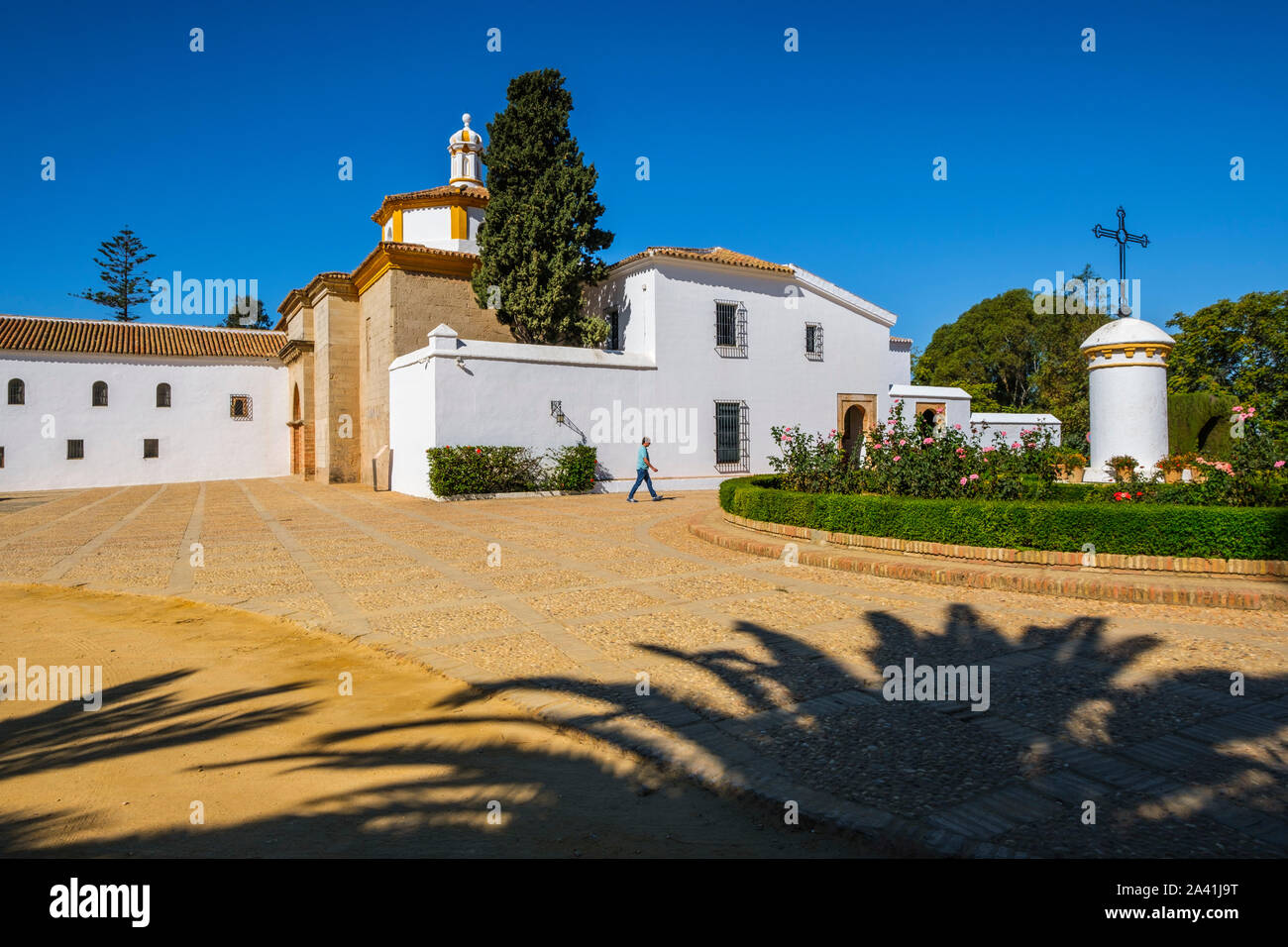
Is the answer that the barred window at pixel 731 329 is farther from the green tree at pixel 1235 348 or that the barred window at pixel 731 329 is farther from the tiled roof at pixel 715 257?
the green tree at pixel 1235 348

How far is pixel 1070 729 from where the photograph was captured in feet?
11.6

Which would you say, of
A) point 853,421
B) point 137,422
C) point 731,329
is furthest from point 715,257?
point 137,422

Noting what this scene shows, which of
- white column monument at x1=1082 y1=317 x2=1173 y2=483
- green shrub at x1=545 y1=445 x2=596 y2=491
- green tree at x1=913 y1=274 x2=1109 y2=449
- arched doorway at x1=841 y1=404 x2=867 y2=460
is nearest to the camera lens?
white column monument at x1=1082 y1=317 x2=1173 y2=483

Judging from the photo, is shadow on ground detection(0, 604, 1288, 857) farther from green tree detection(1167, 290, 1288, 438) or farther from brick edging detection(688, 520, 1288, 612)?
green tree detection(1167, 290, 1288, 438)

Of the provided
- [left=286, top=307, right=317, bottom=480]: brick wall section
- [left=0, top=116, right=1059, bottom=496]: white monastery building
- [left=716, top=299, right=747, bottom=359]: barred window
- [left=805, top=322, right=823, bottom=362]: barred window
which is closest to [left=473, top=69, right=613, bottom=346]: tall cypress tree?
[left=0, top=116, right=1059, bottom=496]: white monastery building

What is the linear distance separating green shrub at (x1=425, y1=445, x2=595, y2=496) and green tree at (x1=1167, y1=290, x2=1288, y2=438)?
2542cm

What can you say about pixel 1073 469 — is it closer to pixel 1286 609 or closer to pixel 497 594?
pixel 1286 609

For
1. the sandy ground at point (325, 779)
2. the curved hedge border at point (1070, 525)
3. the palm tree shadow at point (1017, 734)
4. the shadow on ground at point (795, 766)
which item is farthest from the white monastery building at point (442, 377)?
the palm tree shadow at point (1017, 734)

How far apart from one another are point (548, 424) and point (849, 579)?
12.4m

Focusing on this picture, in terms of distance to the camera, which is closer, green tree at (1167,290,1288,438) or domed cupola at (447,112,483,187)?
domed cupola at (447,112,483,187)

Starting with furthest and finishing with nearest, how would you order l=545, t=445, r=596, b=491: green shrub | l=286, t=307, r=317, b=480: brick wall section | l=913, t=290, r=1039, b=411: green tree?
l=913, t=290, r=1039, b=411: green tree < l=286, t=307, r=317, b=480: brick wall section < l=545, t=445, r=596, b=491: green shrub

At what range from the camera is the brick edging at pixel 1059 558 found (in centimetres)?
633

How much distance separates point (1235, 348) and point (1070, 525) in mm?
31791

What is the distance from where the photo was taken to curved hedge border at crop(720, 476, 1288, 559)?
20.8 ft
